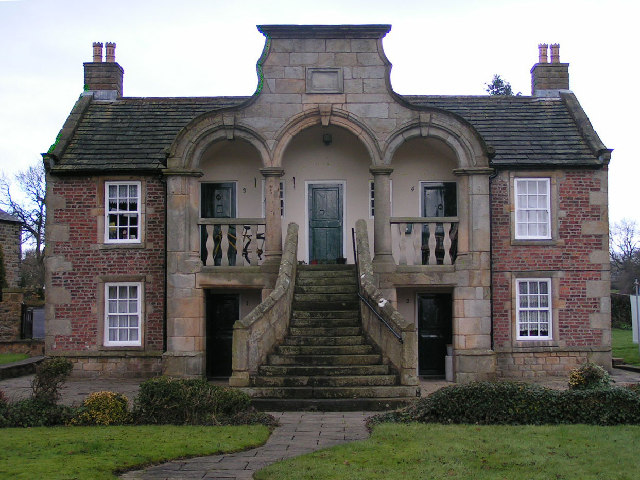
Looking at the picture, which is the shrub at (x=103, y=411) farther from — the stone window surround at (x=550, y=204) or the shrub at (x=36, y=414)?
the stone window surround at (x=550, y=204)

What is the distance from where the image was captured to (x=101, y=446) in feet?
32.0

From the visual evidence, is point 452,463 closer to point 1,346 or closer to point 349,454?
point 349,454

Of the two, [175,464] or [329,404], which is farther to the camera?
[329,404]

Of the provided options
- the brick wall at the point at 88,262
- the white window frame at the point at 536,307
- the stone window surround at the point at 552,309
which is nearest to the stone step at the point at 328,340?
the brick wall at the point at 88,262

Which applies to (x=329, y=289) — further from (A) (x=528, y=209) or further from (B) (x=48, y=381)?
(B) (x=48, y=381)

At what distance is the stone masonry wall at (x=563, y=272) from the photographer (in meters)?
18.3

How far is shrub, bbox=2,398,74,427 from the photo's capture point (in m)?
11.6

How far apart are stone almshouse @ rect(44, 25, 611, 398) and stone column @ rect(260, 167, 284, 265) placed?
0.18 feet

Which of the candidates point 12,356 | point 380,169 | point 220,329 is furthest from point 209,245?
point 12,356

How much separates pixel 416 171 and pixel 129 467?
507 inches

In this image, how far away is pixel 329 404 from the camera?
42.3 ft

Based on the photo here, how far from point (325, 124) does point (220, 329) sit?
6162 mm

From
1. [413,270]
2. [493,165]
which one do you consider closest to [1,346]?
[413,270]

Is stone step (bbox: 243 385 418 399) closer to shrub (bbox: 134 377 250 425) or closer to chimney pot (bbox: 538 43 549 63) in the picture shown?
shrub (bbox: 134 377 250 425)
